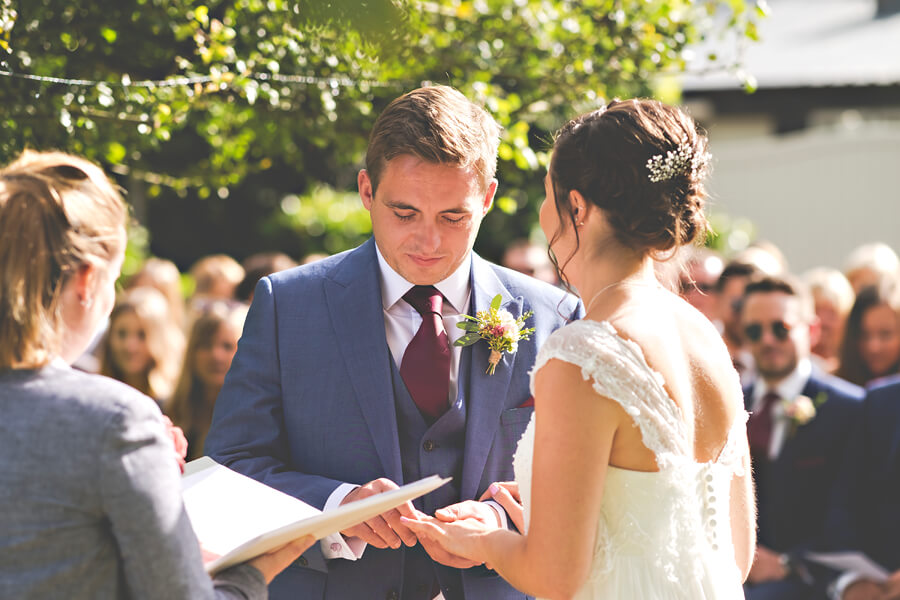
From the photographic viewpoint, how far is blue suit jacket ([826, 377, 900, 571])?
16.5 feet

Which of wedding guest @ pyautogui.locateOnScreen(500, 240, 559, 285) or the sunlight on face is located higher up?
the sunlight on face

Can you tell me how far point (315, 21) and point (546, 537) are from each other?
1.41 meters

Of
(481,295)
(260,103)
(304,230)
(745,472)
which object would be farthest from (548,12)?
(304,230)

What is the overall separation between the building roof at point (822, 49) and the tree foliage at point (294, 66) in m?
11.1

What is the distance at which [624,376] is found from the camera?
2146 mm

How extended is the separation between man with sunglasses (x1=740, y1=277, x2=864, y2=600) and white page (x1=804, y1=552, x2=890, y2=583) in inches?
6.5

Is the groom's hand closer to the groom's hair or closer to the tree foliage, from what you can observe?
the groom's hair

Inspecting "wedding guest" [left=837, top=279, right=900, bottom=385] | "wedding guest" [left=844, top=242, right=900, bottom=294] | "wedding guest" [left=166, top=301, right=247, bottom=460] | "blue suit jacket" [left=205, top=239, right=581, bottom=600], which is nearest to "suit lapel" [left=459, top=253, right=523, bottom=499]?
"blue suit jacket" [left=205, top=239, right=581, bottom=600]

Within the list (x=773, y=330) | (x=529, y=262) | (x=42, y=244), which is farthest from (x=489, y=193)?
(x=529, y=262)

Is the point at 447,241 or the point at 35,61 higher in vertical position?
the point at 35,61

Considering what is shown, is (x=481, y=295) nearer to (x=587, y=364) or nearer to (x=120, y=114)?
(x=587, y=364)

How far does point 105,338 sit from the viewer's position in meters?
6.09

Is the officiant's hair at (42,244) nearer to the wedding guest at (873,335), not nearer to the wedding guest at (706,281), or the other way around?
the wedding guest at (706,281)

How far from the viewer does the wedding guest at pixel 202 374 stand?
5.22m
